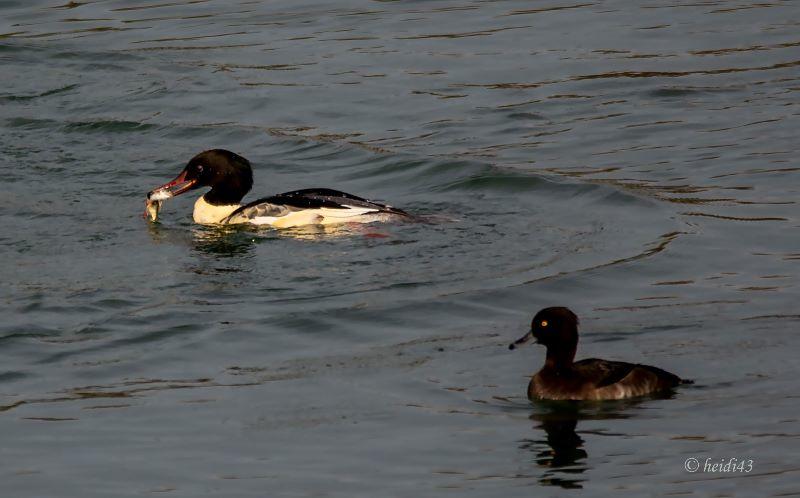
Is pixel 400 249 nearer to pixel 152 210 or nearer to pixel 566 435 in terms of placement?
pixel 152 210

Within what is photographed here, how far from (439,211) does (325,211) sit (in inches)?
52.3

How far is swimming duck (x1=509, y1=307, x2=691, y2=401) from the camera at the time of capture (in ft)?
34.4

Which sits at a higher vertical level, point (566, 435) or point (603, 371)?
point (603, 371)

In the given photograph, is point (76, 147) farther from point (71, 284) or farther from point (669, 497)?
point (669, 497)

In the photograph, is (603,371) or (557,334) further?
(557,334)

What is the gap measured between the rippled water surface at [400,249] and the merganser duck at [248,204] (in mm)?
169

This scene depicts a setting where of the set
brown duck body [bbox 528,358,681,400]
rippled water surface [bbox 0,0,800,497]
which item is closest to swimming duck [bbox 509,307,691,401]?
brown duck body [bbox 528,358,681,400]

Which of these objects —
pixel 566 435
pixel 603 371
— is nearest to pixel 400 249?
pixel 603 371

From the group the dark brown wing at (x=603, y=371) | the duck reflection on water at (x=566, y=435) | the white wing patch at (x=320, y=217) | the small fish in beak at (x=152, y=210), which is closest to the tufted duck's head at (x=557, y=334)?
the dark brown wing at (x=603, y=371)

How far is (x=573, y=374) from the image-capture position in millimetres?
10695

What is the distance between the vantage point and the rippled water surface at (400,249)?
32.2 feet

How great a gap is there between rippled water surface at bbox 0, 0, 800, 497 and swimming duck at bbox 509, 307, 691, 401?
109 mm

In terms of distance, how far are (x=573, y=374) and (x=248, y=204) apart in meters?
5.66

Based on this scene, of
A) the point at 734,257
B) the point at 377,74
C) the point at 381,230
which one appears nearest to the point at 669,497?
the point at 734,257
